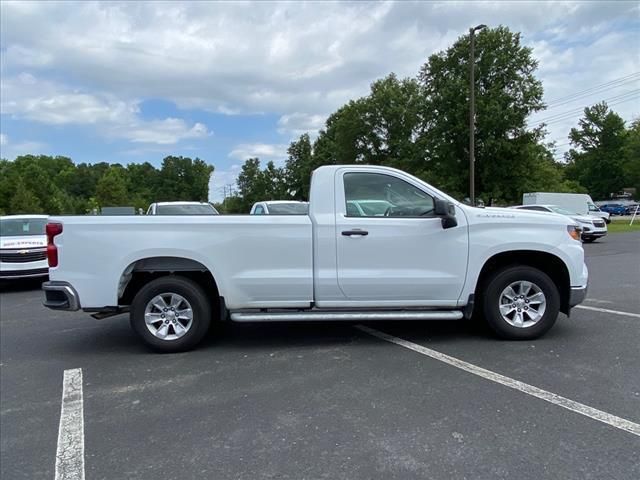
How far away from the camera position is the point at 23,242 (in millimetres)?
10078

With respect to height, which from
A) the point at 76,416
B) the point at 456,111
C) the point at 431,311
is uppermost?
the point at 456,111

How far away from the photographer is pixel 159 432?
10.9 feet

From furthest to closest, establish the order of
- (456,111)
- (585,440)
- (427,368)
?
(456,111)
(427,368)
(585,440)

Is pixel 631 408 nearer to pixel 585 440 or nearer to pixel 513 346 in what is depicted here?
pixel 585 440

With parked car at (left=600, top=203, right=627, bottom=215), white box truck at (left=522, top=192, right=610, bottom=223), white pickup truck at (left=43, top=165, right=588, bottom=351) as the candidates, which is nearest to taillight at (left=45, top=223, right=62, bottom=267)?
white pickup truck at (left=43, top=165, right=588, bottom=351)

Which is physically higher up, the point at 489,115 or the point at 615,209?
the point at 489,115

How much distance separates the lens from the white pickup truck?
4867 millimetres

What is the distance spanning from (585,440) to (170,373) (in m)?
3.48

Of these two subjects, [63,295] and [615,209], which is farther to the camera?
[615,209]

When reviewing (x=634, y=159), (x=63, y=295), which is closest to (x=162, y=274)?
(x=63, y=295)

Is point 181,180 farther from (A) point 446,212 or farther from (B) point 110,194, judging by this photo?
(A) point 446,212

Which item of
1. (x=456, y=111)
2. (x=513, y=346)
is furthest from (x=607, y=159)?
(x=513, y=346)

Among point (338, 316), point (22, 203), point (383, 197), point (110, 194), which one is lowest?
point (338, 316)

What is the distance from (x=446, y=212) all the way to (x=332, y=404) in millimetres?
2308
